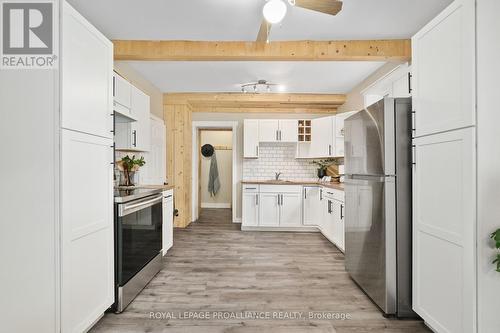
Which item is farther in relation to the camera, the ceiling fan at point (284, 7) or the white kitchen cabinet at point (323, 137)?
the white kitchen cabinet at point (323, 137)

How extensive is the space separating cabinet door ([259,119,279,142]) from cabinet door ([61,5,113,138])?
3657 millimetres

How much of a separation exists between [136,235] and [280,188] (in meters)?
3.08

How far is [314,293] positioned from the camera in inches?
Result: 100

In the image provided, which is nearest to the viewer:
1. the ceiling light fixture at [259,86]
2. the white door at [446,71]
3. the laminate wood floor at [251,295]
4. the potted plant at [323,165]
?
the white door at [446,71]

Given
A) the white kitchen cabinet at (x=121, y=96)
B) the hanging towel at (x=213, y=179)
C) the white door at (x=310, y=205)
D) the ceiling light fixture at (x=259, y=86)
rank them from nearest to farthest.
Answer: the white kitchen cabinet at (x=121, y=96) → the ceiling light fixture at (x=259, y=86) → the white door at (x=310, y=205) → the hanging towel at (x=213, y=179)

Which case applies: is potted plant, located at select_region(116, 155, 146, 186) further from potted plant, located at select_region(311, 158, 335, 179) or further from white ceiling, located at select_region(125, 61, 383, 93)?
potted plant, located at select_region(311, 158, 335, 179)

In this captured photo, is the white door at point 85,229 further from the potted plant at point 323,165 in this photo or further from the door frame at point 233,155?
the potted plant at point 323,165

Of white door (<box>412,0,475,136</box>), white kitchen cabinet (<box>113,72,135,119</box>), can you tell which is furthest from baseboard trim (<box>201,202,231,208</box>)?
white door (<box>412,0,475,136</box>)

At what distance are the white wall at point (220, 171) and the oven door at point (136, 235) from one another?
4962 mm

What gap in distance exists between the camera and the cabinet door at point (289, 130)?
5465mm

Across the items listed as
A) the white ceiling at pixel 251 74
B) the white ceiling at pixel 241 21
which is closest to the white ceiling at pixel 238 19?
the white ceiling at pixel 241 21

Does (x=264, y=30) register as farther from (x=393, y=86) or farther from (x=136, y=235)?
(x=136, y=235)

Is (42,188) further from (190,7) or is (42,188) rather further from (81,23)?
(190,7)

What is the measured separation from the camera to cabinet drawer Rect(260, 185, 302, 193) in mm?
5047
